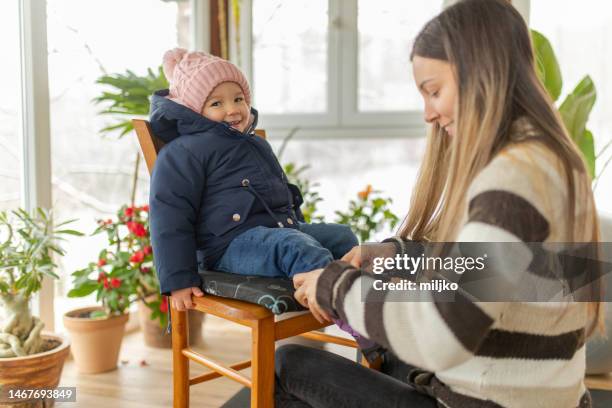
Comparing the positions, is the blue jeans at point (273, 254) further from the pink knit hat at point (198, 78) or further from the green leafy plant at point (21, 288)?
the green leafy plant at point (21, 288)

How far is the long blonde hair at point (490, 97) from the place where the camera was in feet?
2.80

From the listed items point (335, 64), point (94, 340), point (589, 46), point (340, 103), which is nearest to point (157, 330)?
point (94, 340)

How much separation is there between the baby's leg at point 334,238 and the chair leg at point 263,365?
35 centimetres

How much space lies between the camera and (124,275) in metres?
2.14

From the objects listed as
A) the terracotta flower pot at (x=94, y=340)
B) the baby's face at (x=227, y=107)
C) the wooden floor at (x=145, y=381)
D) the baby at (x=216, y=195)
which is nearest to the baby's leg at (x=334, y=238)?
the baby at (x=216, y=195)

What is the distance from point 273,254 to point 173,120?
1.53ft

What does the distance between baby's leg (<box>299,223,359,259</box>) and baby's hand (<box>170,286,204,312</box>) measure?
0.34 m

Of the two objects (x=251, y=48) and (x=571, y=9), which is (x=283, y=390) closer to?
(x=251, y=48)

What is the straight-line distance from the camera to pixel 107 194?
2.69m

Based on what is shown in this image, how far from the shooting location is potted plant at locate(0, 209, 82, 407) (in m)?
1.70

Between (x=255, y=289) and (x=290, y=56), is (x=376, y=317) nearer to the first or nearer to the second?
(x=255, y=289)

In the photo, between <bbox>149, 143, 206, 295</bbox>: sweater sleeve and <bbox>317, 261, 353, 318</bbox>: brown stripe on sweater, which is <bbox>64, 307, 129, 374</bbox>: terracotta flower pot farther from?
<bbox>317, 261, 353, 318</bbox>: brown stripe on sweater

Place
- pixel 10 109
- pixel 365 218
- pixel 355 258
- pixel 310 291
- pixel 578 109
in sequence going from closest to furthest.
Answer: pixel 310 291
pixel 355 258
pixel 10 109
pixel 578 109
pixel 365 218

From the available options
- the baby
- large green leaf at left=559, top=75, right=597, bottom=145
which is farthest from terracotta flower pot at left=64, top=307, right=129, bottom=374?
large green leaf at left=559, top=75, right=597, bottom=145
